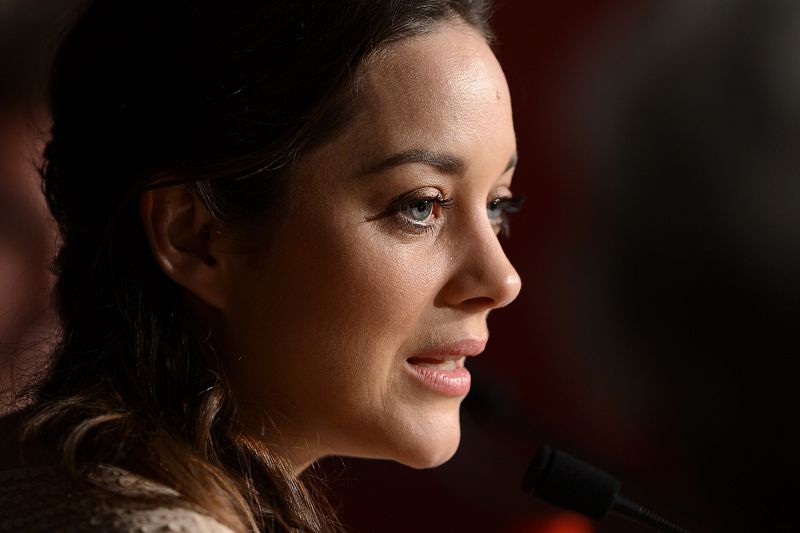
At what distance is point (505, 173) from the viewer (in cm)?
95

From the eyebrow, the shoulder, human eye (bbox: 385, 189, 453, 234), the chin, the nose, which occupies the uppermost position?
the eyebrow

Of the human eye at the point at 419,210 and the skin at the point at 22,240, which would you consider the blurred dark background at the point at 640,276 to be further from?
the human eye at the point at 419,210

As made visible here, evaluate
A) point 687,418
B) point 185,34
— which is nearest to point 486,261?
point 185,34

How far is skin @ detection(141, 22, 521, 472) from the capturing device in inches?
33.7

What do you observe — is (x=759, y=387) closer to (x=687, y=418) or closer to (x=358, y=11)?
(x=687, y=418)

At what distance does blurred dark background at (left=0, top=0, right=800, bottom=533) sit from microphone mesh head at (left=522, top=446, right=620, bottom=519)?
0.41 m

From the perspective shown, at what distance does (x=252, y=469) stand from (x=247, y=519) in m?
0.09

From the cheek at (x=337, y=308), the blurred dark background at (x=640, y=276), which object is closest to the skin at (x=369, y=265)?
the cheek at (x=337, y=308)

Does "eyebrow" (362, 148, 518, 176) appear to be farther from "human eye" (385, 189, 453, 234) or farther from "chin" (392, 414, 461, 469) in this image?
"chin" (392, 414, 461, 469)

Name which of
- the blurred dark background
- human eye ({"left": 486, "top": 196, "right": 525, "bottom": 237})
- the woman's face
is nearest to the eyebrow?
the woman's face

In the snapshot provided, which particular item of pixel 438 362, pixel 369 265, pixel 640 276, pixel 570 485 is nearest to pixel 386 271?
pixel 369 265

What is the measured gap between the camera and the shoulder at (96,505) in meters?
0.70

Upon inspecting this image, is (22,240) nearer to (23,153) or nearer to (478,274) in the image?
(23,153)

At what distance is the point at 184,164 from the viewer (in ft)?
2.79
